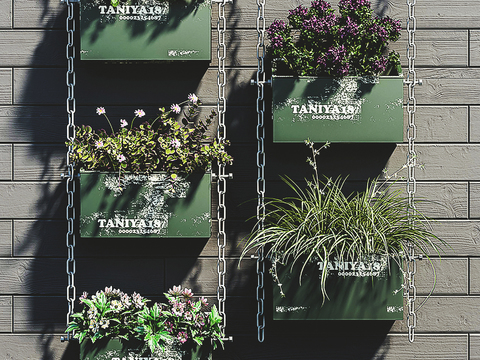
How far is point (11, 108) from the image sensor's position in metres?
1.98

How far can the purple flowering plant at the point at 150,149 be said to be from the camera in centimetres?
177

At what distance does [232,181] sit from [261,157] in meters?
0.17

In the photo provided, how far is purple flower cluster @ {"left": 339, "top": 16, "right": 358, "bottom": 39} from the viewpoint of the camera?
5.86 feet

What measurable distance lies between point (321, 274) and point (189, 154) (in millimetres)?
713

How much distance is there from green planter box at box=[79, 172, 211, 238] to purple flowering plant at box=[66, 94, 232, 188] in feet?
0.15

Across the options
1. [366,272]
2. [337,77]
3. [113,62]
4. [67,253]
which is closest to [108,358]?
[67,253]

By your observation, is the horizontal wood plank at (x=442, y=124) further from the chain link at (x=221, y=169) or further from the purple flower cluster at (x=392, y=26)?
the chain link at (x=221, y=169)

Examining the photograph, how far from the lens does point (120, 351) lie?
1.73m

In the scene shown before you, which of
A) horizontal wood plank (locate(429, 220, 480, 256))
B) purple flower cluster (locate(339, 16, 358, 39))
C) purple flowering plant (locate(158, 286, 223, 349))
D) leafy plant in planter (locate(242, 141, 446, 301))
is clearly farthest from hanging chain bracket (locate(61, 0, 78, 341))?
horizontal wood plank (locate(429, 220, 480, 256))

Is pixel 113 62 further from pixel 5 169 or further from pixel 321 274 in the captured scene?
pixel 321 274

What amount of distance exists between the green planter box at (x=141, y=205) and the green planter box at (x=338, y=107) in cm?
43

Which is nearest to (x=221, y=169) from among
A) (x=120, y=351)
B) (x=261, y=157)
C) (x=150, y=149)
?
(x=261, y=157)

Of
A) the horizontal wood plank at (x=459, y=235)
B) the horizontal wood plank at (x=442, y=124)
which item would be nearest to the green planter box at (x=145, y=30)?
the horizontal wood plank at (x=442, y=124)

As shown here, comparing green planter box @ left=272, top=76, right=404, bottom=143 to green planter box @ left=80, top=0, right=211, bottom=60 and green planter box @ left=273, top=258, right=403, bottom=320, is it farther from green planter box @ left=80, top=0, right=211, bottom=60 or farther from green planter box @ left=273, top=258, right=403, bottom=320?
green planter box @ left=273, top=258, right=403, bottom=320
